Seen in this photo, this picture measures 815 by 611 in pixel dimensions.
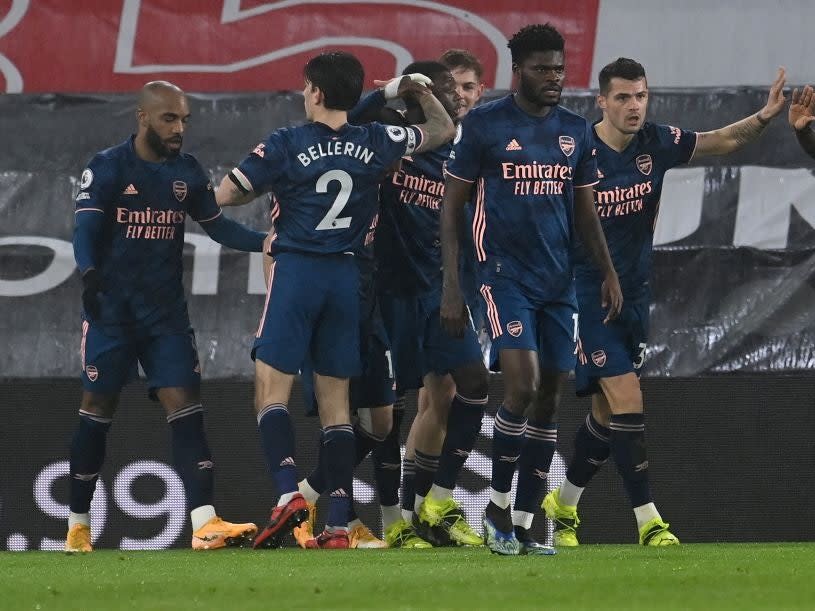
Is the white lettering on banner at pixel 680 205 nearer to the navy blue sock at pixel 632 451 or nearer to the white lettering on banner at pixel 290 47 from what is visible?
the white lettering on banner at pixel 290 47

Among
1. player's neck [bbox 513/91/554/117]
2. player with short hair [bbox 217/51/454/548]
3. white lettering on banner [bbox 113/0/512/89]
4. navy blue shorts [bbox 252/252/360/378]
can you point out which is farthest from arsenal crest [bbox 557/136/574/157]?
white lettering on banner [bbox 113/0/512/89]

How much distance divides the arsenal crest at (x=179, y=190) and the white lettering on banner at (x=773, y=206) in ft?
10.6

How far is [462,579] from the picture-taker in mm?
5309

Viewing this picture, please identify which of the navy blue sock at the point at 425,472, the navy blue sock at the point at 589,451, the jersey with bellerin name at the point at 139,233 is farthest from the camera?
the navy blue sock at the point at 589,451

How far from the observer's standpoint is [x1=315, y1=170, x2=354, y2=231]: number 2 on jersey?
727 centimetres

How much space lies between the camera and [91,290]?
7316 millimetres

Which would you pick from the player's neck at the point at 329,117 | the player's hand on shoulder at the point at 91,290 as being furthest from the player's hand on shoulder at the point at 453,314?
the player's hand on shoulder at the point at 91,290

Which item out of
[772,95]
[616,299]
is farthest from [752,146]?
[616,299]

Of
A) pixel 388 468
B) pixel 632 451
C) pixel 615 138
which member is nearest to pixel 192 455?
pixel 388 468

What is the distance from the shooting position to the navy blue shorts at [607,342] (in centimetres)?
771

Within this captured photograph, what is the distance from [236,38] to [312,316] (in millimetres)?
3650

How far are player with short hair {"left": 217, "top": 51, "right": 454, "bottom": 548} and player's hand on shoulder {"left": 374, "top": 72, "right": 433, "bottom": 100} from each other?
273 millimetres

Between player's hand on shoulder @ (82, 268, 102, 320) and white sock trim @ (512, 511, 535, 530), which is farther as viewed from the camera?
player's hand on shoulder @ (82, 268, 102, 320)

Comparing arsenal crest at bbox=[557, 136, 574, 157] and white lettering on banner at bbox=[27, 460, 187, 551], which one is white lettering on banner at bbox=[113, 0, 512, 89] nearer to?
white lettering on banner at bbox=[27, 460, 187, 551]
